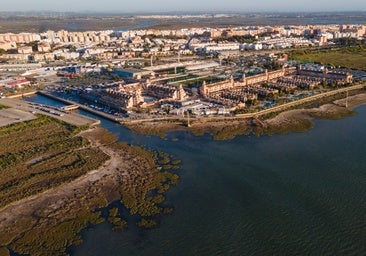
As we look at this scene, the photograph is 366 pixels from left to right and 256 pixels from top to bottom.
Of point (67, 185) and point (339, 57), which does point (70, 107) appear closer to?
point (67, 185)

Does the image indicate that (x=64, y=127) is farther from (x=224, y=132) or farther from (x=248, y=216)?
(x=248, y=216)

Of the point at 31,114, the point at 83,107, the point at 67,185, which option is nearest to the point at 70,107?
the point at 83,107

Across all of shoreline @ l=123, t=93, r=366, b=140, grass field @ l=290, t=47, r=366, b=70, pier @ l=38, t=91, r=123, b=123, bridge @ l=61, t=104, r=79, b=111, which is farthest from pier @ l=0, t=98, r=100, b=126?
grass field @ l=290, t=47, r=366, b=70

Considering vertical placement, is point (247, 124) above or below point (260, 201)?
above

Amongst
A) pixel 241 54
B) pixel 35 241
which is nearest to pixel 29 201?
pixel 35 241

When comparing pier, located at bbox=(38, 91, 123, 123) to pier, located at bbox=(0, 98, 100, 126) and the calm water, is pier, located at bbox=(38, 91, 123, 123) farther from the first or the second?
the calm water

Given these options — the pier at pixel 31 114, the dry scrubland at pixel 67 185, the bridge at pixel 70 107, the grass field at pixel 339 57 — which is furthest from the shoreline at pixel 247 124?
the grass field at pixel 339 57
